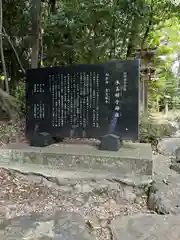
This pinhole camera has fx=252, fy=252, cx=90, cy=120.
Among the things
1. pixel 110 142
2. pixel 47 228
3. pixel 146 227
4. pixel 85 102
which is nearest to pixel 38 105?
pixel 85 102

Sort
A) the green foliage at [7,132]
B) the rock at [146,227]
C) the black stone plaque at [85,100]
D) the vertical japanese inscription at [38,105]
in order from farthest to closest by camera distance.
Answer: the green foliage at [7,132], the vertical japanese inscription at [38,105], the black stone plaque at [85,100], the rock at [146,227]

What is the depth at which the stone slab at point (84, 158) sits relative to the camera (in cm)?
329

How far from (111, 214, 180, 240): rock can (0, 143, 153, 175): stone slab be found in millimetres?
786

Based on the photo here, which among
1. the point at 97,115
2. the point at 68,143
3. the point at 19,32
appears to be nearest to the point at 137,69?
the point at 97,115

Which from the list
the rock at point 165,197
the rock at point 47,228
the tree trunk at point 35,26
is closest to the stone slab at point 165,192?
the rock at point 165,197

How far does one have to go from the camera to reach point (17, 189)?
3.21 metres

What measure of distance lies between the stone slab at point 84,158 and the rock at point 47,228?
863 millimetres

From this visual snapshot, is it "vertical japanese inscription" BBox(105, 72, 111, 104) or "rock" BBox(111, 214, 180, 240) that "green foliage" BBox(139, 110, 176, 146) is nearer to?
"vertical japanese inscription" BBox(105, 72, 111, 104)

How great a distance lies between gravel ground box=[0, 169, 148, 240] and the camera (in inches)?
110

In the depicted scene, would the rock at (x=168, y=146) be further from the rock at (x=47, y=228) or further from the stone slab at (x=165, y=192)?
the rock at (x=47, y=228)

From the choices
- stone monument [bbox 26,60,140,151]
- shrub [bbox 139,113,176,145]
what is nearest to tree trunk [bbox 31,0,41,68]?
stone monument [bbox 26,60,140,151]

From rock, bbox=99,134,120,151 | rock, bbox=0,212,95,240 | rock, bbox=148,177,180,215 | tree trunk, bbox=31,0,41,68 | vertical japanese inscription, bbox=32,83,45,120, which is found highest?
tree trunk, bbox=31,0,41,68

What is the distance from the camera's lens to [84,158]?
342 cm

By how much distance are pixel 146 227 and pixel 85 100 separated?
1.97 meters
